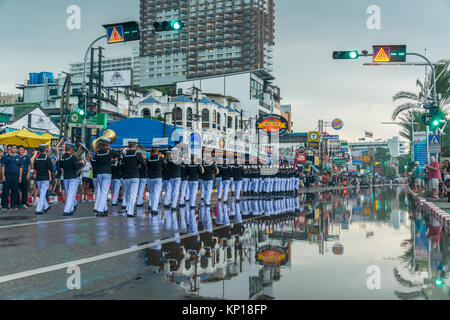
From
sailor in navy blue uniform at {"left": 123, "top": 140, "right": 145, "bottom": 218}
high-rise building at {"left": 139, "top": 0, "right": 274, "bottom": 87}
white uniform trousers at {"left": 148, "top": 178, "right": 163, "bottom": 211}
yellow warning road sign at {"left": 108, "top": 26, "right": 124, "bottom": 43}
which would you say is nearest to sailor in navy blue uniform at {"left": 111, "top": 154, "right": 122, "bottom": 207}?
white uniform trousers at {"left": 148, "top": 178, "right": 163, "bottom": 211}

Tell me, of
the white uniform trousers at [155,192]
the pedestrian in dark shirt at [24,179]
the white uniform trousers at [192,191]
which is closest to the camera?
the white uniform trousers at [155,192]

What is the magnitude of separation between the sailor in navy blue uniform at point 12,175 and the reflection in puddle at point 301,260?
22.5 feet

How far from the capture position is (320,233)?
1023 cm

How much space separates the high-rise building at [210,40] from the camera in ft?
481

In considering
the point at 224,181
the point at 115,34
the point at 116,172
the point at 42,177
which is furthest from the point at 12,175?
the point at 224,181

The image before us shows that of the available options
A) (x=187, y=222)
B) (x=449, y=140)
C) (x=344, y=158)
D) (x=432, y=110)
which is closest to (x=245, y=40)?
(x=344, y=158)

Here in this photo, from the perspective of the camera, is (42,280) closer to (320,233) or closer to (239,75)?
(320,233)

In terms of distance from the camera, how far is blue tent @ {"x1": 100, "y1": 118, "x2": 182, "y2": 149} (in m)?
23.3

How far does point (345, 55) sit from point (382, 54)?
1.59 meters

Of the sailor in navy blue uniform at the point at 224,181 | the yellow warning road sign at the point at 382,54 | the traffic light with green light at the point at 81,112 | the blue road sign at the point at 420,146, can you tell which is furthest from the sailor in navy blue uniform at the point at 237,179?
the blue road sign at the point at 420,146

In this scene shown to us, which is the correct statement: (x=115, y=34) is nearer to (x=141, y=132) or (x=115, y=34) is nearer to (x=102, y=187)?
(x=141, y=132)

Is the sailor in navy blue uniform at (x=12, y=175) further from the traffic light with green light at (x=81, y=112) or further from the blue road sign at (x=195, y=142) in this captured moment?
the blue road sign at (x=195, y=142)

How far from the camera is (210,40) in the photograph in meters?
151
